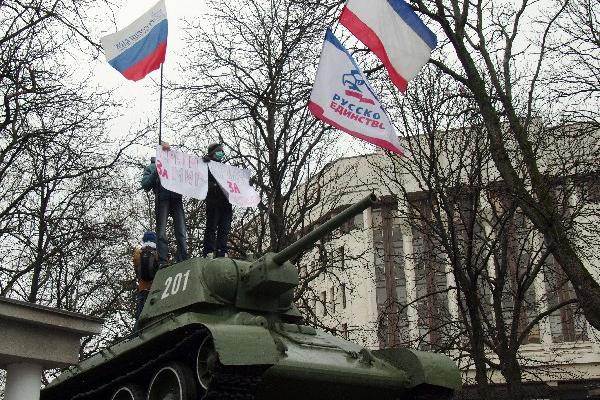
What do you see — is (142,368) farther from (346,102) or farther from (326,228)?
(346,102)

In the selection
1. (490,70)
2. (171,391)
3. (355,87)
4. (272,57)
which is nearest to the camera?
(171,391)

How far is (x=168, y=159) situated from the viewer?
997 centimetres

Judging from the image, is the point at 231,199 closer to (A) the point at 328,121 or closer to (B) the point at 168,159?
(B) the point at 168,159

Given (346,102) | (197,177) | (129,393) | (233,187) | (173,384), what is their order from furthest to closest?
Answer: (233,187) → (197,177) → (346,102) → (129,393) → (173,384)

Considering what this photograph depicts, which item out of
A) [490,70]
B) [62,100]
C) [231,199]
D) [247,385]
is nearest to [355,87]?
[231,199]

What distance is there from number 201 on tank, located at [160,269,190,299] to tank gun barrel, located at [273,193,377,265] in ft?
3.55

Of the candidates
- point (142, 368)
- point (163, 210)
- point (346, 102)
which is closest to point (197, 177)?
point (163, 210)

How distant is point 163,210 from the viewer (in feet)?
33.9

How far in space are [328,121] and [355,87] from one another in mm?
777

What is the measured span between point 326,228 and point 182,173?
2518 millimetres

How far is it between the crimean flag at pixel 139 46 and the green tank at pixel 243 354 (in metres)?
3.61

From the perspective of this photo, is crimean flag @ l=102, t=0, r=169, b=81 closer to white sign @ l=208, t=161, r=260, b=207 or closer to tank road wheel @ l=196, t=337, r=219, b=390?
white sign @ l=208, t=161, r=260, b=207

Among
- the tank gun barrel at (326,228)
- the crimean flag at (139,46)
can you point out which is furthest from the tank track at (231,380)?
the crimean flag at (139,46)

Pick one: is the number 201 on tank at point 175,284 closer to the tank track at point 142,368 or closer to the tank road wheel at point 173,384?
the tank track at point 142,368
